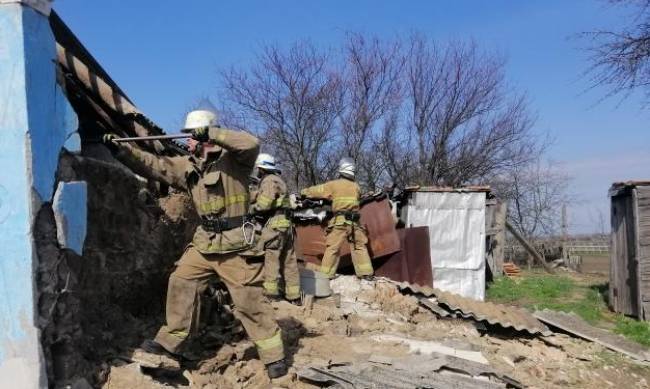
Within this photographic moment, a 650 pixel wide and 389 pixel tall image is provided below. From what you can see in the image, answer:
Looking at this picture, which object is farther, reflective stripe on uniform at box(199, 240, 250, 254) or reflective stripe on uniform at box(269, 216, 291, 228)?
reflective stripe on uniform at box(269, 216, 291, 228)

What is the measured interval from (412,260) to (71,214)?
7.28m

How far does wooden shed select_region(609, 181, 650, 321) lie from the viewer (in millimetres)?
9109

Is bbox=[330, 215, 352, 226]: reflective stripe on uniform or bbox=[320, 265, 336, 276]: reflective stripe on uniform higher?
bbox=[330, 215, 352, 226]: reflective stripe on uniform

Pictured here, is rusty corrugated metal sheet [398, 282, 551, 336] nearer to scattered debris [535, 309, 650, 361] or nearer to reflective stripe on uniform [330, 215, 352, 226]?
scattered debris [535, 309, 650, 361]

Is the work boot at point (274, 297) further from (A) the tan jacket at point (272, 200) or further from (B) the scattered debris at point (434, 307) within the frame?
(B) the scattered debris at point (434, 307)

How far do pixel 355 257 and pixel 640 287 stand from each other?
177 inches

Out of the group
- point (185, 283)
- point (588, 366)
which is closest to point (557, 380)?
point (588, 366)

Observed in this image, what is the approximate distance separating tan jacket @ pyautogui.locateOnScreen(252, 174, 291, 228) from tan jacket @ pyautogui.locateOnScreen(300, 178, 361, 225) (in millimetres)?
1181

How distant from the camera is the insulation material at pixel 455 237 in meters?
10.9

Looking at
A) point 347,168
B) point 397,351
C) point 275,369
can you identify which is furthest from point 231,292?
point 347,168

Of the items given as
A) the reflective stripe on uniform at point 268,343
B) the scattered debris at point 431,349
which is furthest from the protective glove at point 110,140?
the scattered debris at point 431,349

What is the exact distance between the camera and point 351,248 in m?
9.19

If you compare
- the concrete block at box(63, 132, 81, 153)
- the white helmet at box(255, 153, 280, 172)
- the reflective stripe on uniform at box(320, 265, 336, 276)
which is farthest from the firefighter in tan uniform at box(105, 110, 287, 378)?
the reflective stripe on uniform at box(320, 265, 336, 276)

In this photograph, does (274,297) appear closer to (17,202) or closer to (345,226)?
(345,226)
